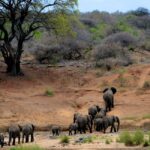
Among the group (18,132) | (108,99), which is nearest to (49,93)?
(108,99)

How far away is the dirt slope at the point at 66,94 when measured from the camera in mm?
33406

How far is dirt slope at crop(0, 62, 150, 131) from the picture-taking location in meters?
33.4

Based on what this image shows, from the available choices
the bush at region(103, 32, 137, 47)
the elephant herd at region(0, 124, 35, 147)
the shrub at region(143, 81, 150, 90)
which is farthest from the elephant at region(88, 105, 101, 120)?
the bush at region(103, 32, 137, 47)

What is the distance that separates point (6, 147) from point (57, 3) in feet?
59.3

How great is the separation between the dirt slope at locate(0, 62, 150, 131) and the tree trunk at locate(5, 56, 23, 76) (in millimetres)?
595

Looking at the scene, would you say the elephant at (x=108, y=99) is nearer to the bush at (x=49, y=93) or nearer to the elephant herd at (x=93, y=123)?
the elephant herd at (x=93, y=123)

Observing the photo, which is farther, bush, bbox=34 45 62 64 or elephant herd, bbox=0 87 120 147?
bush, bbox=34 45 62 64

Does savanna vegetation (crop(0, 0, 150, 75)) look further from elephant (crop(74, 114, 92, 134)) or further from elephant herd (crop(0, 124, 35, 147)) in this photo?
elephant herd (crop(0, 124, 35, 147))

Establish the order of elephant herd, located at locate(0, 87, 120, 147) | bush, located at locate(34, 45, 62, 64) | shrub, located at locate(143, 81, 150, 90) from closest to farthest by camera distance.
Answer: elephant herd, located at locate(0, 87, 120, 147) → shrub, located at locate(143, 81, 150, 90) → bush, located at locate(34, 45, 62, 64)

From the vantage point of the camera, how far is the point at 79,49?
4800cm

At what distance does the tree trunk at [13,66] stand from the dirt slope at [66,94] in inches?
23.4

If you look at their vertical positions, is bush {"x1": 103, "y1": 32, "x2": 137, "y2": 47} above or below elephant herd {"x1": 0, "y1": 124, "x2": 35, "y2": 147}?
above

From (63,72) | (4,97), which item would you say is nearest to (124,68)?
(63,72)

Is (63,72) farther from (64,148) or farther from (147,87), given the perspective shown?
(64,148)
